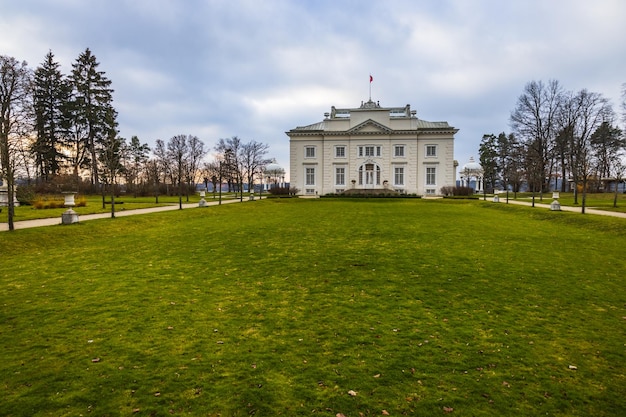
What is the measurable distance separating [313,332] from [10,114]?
1664 cm

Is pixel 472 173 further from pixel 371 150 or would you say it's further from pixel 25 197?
pixel 25 197

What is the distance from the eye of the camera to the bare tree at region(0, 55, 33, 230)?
13.7 metres

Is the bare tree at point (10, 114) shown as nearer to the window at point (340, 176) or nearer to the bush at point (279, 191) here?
the bush at point (279, 191)

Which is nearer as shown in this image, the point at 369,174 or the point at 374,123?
the point at 374,123

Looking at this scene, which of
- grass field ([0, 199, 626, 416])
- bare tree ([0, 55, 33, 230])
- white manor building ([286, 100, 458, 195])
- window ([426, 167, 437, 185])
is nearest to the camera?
grass field ([0, 199, 626, 416])

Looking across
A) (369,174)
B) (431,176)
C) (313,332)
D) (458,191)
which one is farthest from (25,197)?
(431,176)

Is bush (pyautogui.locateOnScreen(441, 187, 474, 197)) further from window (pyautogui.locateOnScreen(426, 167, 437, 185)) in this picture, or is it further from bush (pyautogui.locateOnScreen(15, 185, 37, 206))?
bush (pyautogui.locateOnScreen(15, 185, 37, 206))

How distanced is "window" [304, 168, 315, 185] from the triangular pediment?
899 cm

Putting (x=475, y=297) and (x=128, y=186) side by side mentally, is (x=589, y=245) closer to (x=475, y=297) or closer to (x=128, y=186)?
(x=475, y=297)

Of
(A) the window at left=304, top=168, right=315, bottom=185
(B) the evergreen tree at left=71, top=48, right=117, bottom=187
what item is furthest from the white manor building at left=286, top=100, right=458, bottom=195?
(B) the evergreen tree at left=71, top=48, right=117, bottom=187

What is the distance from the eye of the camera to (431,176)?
2176 inches

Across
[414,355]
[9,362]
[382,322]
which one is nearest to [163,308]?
[9,362]

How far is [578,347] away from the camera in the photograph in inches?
183

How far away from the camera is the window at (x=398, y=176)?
5566 cm
